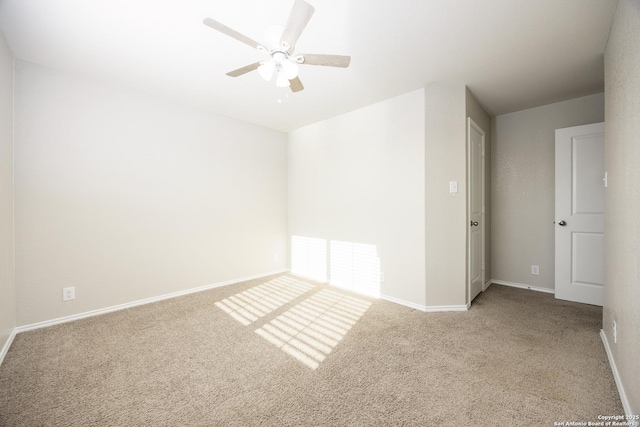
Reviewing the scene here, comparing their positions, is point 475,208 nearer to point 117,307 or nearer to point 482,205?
point 482,205

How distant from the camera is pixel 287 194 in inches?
178

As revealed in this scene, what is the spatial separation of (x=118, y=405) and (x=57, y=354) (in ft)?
3.17

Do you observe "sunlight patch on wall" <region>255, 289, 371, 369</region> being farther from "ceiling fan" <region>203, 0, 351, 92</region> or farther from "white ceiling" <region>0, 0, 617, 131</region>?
"white ceiling" <region>0, 0, 617, 131</region>

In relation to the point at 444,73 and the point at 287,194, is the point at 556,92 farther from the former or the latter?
the point at 287,194

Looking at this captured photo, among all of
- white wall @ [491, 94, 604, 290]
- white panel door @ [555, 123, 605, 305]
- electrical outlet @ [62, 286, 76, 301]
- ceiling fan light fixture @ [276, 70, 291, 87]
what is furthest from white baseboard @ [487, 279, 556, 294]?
electrical outlet @ [62, 286, 76, 301]

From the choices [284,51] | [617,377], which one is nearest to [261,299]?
[284,51]

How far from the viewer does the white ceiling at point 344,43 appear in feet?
5.63

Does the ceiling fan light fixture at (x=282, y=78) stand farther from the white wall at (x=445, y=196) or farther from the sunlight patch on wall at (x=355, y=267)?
the sunlight patch on wall at (x=355, y=267)

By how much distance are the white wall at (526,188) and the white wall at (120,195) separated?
3539 millimetres

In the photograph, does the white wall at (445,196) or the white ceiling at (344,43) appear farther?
the white wall at (445,196)

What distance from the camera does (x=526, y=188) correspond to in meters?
3.51

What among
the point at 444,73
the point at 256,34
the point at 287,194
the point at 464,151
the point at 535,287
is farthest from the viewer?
the point at 287,194

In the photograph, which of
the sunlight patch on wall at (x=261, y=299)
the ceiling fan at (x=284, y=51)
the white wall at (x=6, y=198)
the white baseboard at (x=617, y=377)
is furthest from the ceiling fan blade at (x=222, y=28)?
the white baseboard at (x=617, y=377)

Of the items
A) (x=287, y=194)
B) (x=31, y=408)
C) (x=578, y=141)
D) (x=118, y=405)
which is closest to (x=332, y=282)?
(x=287, y=194)
